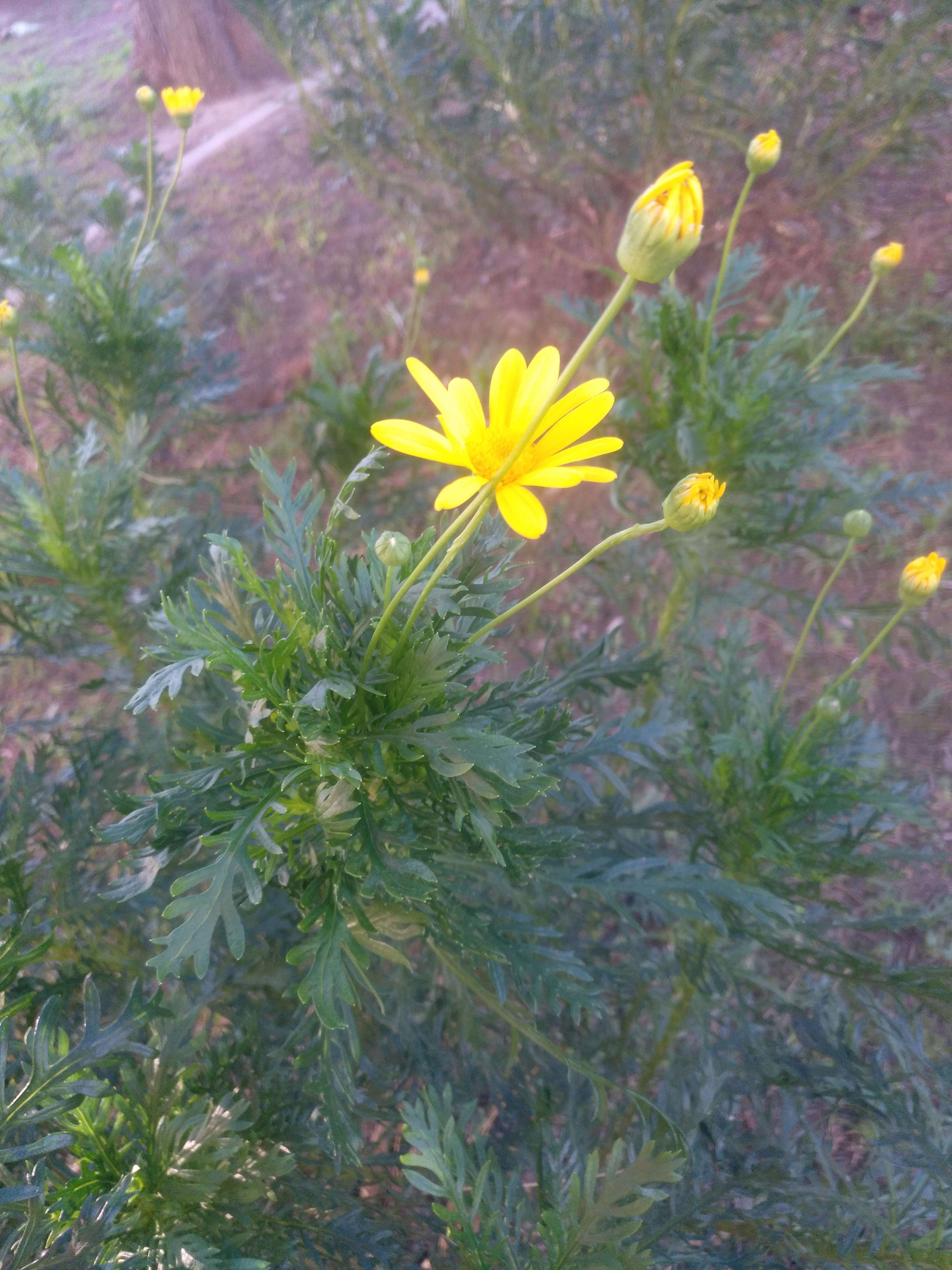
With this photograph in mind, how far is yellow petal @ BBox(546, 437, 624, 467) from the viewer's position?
2.41 ft

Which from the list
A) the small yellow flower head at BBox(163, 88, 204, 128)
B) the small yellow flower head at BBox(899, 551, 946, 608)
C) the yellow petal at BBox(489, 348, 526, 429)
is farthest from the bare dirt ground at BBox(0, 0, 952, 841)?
the yellow petal at BBox(489, 348, 526, 429)

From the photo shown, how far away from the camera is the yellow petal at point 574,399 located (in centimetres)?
80

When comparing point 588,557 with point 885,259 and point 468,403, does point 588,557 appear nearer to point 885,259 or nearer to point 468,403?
point 468,403

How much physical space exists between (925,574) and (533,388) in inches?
25.8

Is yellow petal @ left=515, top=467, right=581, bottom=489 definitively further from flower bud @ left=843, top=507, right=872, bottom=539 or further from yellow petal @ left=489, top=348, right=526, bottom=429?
flower bud @ left=843, top=507, right=872, bottom=539

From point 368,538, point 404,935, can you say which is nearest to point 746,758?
point 404,935

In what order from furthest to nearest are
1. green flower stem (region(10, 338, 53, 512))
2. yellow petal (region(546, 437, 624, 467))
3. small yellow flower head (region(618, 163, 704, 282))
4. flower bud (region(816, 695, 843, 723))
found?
flower bud (region(816, 695, 843, 723)) < green flower stem (region(10, 338, 53, 512)) < yellow petal (region(546, 437, 624, 467)) < small yellow flower head (region(618, 163, 704, 282))

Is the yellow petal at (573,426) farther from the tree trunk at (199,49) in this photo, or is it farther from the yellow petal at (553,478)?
the tree trunk at (199,49)

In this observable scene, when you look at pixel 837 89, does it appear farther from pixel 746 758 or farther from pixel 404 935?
pixel 404 935

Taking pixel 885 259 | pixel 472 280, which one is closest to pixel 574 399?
pixel 885 259

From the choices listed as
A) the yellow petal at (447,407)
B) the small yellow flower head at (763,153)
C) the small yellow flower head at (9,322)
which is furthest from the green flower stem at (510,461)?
the small yellow flower head at (763,153)

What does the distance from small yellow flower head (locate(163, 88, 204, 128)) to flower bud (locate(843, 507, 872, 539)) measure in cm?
163

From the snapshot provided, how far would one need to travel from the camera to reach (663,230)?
63 cm

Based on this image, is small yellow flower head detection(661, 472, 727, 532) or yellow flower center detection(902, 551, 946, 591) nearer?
small yellow flower head detection(661, 472, 727, 532)
